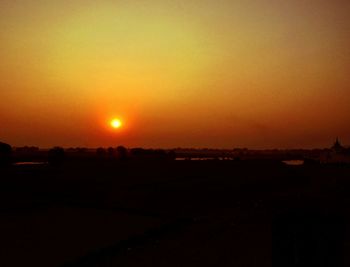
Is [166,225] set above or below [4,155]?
below

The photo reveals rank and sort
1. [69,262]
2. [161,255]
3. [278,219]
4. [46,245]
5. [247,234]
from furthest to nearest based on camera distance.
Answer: [247,234] < [46,245] < [161,255] < [69,262] < [278,219]

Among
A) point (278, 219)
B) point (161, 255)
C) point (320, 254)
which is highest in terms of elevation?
point (278, 219)

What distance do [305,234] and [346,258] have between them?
30.8ft

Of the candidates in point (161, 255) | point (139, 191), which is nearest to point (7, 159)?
point (139, 191)

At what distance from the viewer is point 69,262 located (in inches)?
435

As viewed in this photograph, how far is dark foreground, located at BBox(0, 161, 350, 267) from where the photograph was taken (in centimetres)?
310

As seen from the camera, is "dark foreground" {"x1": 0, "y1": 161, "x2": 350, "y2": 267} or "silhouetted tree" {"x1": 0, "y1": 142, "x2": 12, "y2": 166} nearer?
"dark foreground" {"x1": 0, "y1": 161, "x2": 350, "y2": 267}

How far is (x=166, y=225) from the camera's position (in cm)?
1611

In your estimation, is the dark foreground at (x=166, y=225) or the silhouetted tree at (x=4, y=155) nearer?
the dark foreground at (x=166, y=225)

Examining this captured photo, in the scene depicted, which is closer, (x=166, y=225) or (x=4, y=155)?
(x=166, y=225)

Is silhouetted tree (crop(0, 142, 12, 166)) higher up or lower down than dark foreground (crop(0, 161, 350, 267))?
higher up

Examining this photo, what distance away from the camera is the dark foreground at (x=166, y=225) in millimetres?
3104

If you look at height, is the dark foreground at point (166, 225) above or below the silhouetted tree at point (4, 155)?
below

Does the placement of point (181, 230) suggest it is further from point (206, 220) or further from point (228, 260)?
point (228, 260)
